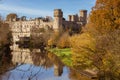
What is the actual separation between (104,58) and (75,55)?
5.69m

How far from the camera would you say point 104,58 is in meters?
18.7

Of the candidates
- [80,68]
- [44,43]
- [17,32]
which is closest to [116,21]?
[80,68]

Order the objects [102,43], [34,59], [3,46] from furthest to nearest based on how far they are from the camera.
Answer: [102,43] → [3,46] → [34,59]

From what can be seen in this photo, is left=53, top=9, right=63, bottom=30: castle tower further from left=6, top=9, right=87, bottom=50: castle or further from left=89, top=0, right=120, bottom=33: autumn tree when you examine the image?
left=89, top=0, right=120, bottom=33: autumn tree

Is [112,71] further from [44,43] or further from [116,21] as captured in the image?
[44,43]

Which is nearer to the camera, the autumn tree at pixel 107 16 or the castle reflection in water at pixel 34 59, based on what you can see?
the castle reflection in water at pixel 34 59

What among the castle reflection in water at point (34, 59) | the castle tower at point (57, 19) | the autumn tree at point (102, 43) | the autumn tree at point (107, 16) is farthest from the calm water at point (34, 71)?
the castle tower at point (57, 19)

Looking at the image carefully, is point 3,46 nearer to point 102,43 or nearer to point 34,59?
point 34,59

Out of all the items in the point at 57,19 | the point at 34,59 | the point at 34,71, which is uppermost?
the point at 34,59

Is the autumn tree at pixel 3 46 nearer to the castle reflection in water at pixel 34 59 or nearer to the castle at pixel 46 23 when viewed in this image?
the castle reflection in water at pixel 34 59

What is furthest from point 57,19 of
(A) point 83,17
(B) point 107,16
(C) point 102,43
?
(C) point 102,43

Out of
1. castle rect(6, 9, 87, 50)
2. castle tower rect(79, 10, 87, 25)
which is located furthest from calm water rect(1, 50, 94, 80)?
castle tower rect(79, 10, 87, 25)

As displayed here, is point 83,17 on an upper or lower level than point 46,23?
upper

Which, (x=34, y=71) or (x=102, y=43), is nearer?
(x=34, y=71)
